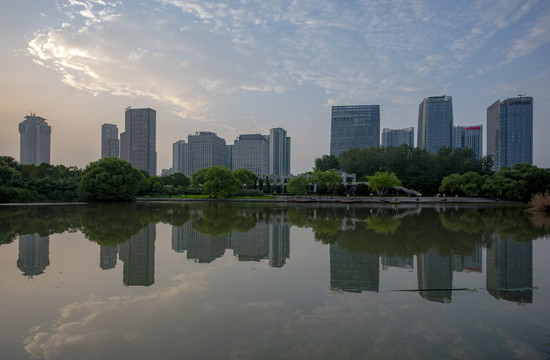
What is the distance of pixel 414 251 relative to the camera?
32.9 ft

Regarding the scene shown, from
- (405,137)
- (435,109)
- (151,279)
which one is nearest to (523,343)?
(151,279)

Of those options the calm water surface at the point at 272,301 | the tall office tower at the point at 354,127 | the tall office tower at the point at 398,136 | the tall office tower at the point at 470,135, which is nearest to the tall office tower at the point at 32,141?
the tall office tower at the point at 354,127

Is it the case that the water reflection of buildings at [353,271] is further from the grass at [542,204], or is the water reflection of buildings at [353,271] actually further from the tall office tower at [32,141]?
the tall office tower at [32,141]

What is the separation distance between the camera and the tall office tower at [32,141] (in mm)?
105750

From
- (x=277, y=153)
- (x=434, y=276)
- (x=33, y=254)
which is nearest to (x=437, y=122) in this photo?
(x=277, y=153)

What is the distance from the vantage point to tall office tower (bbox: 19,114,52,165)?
105750 millimetres

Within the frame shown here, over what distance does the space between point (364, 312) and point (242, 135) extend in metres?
134

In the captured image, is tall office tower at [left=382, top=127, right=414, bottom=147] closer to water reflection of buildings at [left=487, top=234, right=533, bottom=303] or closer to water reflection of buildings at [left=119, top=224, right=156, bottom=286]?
water reflection of buildings at [left=487, top=234, right=533, bottom=303]

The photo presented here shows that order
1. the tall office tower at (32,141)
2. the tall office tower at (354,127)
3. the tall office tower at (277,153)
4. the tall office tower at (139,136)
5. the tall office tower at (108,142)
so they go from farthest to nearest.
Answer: the tall office tower at (108,142) < the tall office tower at (277,153) < the tall office tower at (139,136) < the tall office tower at (354,127) < the tall office tower at (32,141)

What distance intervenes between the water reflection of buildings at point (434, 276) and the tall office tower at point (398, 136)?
449ft

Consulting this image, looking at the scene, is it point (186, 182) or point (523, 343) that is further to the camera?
point (186, 182)

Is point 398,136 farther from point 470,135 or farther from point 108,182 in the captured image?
point 108,182

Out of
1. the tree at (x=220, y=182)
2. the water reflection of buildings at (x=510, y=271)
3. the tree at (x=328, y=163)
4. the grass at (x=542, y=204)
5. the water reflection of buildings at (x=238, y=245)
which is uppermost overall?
the tree at (x=328, y=163)

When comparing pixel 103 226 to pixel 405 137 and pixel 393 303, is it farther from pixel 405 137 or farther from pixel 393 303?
pixel 405 137
